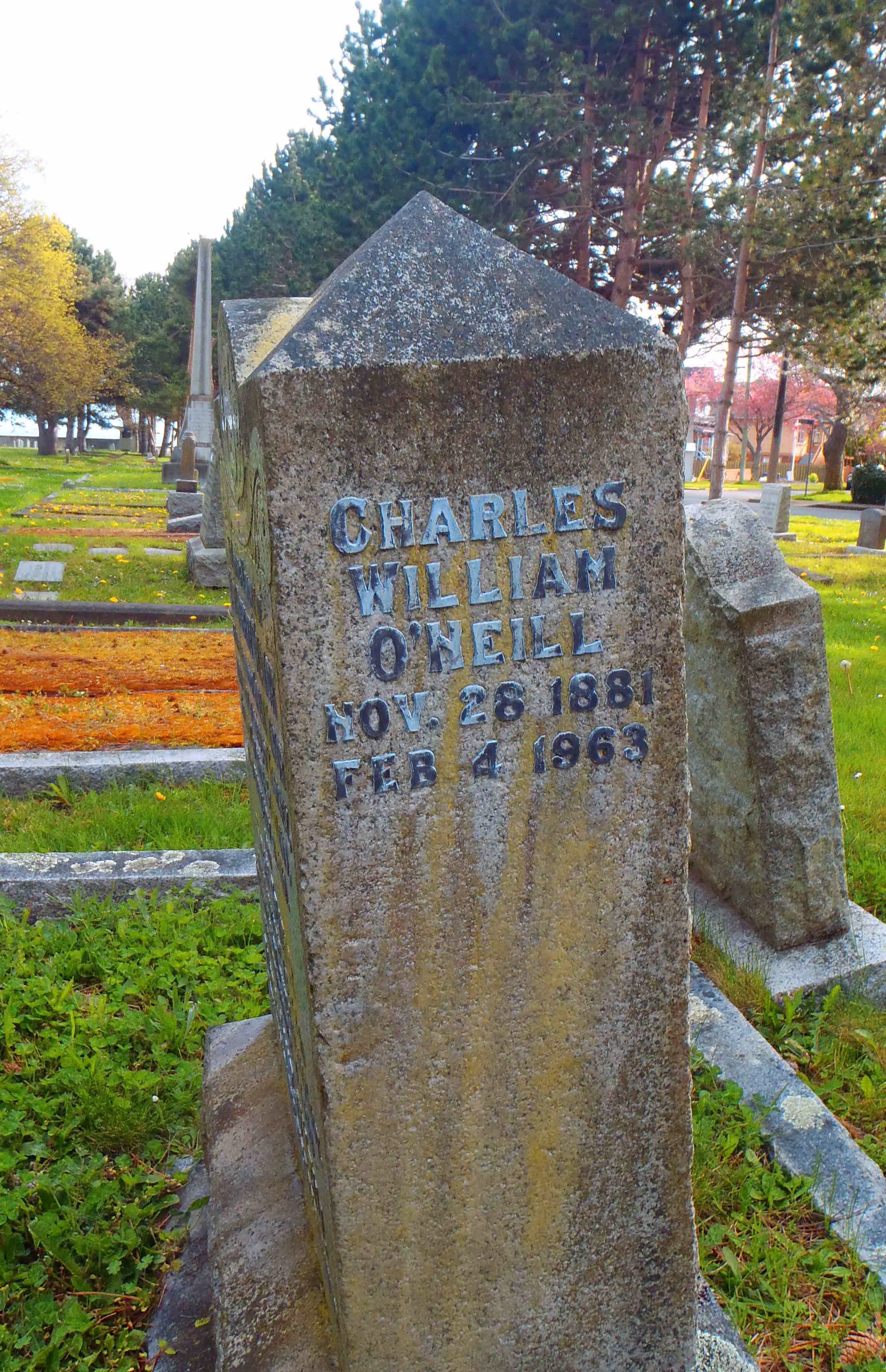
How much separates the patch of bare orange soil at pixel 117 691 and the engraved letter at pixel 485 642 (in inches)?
146

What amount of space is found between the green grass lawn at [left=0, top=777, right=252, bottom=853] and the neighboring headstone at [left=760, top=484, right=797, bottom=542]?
14.0 metres

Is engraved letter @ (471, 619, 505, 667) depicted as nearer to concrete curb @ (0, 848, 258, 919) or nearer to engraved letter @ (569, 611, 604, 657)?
engraved letter @ (569, 611, 604, 657)

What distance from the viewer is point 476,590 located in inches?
55.3

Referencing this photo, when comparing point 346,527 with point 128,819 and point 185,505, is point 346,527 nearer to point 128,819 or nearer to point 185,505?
point 128,819

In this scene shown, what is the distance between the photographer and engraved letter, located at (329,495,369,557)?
1.33 m

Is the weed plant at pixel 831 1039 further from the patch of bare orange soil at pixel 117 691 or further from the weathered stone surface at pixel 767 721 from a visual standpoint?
the patch of bare orange soil at pixel 117 691

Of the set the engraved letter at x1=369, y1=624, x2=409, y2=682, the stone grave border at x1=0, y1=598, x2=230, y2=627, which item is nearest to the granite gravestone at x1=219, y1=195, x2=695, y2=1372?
the engraved letter at x1=369, y1=624, x2=409, y2=682

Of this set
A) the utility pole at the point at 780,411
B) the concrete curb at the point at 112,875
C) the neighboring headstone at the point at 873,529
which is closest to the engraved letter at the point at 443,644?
the concrete curb at the point at 112,875

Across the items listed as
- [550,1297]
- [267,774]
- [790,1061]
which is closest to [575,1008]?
[550,1297]

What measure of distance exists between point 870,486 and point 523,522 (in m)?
28.4

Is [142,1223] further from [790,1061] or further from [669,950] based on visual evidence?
[790,1061]

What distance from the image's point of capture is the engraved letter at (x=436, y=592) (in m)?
1.38

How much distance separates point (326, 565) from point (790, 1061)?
2388 mm

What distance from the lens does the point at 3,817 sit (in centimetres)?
425
